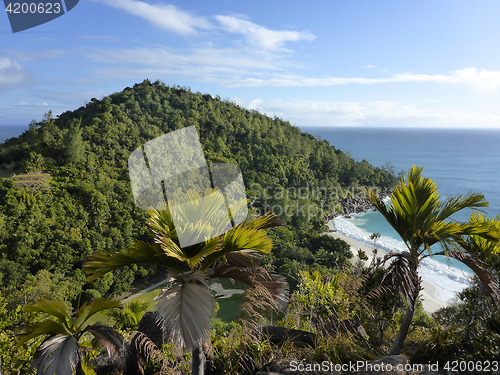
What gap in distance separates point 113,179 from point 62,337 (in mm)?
30115

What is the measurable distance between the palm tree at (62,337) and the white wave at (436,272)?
14424 millimetres

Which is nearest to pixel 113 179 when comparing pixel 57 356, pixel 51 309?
pixel 51 309

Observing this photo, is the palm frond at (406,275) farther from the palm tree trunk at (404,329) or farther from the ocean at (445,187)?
the ocean at (445,187)

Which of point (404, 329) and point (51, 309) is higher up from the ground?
point (51, 309)

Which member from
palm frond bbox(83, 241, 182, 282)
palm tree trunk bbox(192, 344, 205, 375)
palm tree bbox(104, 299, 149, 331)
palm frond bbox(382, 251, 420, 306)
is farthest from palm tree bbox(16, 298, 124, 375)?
palm tree bbox(104, 299, 149, 331)

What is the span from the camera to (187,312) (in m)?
2.07

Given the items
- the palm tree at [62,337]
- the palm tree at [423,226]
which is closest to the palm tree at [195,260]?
the palm tree at [62,337]

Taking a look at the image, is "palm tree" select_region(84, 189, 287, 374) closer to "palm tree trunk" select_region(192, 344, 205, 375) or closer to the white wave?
"palm tree trunk" select_region(192, 344, 205, 375)

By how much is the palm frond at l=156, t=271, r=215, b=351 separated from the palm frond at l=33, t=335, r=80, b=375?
868mm

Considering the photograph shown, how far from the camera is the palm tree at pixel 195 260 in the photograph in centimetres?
207

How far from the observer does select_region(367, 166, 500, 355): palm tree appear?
274cm

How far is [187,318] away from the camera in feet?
6.72

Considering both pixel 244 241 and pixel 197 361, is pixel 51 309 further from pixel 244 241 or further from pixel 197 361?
pixel 244 241

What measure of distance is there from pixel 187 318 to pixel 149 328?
225cm
